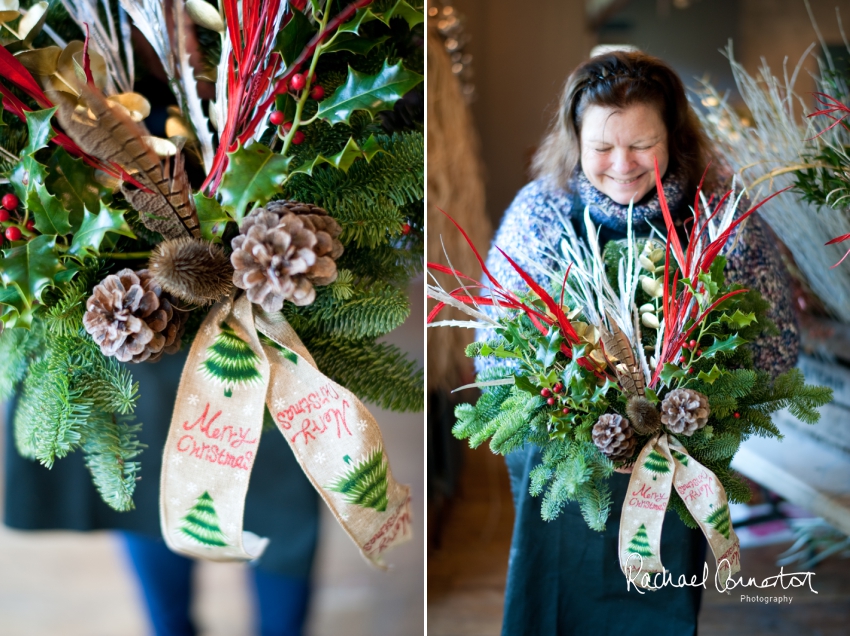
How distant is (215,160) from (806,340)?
63cm

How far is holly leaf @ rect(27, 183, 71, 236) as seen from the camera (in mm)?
518

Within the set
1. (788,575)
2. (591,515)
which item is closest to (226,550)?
(591,515)

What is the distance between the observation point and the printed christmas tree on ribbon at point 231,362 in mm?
581

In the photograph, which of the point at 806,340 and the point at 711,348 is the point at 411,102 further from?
the point at 806,340

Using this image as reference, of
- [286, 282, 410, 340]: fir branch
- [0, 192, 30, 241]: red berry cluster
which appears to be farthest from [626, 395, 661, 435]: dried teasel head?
[0, 192, 30, 241]: red berry cluster

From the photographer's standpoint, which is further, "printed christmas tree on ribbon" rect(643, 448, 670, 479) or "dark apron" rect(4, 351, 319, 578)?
"dark apron" rect(4, 351, 319, 578)

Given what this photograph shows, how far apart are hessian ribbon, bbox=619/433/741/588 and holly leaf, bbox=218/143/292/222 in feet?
1.23

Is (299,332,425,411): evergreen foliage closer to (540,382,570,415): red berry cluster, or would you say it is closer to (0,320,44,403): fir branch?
(540,382,570,415): red berry cluster

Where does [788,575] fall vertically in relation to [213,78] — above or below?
below

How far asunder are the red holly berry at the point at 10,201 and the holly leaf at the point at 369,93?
0.90 feet

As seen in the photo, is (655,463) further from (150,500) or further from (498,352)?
(150,500)

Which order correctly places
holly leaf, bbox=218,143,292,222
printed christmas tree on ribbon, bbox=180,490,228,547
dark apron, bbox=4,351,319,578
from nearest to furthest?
holly leaf, bbox=218,143,292,222
printed christmas tree on ribbon, bbox=180,490,228,547
dark apron, bbox=4,351,319,578

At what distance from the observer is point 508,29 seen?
639 mm

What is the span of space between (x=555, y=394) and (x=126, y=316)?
1.18 feet
